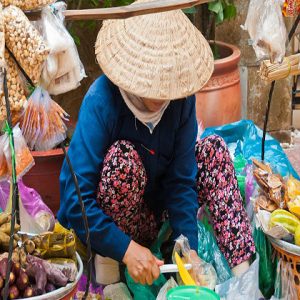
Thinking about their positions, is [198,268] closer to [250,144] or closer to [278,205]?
[278,205]

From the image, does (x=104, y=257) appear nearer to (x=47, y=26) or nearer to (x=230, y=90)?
(x=47, y=26)

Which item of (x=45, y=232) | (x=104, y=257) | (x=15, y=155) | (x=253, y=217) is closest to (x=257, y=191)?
(x=253, y=217)

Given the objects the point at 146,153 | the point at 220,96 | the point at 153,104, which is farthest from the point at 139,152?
the point at 220,96

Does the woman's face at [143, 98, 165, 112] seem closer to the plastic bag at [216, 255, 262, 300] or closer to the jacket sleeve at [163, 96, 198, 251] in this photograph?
the jacket sleeve at [163, 96, 198, 251]

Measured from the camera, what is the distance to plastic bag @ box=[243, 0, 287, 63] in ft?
7.23

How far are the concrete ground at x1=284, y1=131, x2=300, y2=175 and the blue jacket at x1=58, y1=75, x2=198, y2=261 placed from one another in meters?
1.35

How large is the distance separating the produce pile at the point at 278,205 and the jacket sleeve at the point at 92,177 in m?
0.47

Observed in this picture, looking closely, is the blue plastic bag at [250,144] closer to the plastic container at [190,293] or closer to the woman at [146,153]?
the woman at [146,153]

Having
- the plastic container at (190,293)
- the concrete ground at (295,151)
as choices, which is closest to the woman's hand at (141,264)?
the plastic container at (190,293)

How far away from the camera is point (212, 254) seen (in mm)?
2424

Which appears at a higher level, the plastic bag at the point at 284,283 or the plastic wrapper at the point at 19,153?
the plastic wrapper at the point at 19,153

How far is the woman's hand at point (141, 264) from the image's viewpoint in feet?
6.66

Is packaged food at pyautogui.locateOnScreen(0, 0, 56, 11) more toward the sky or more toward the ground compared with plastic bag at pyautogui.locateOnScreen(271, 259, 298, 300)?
more toward the sky

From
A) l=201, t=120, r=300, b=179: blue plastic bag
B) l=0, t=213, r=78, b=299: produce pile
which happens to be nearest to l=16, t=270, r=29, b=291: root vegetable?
l=0, t=213, r=78, b=299: produce pile
